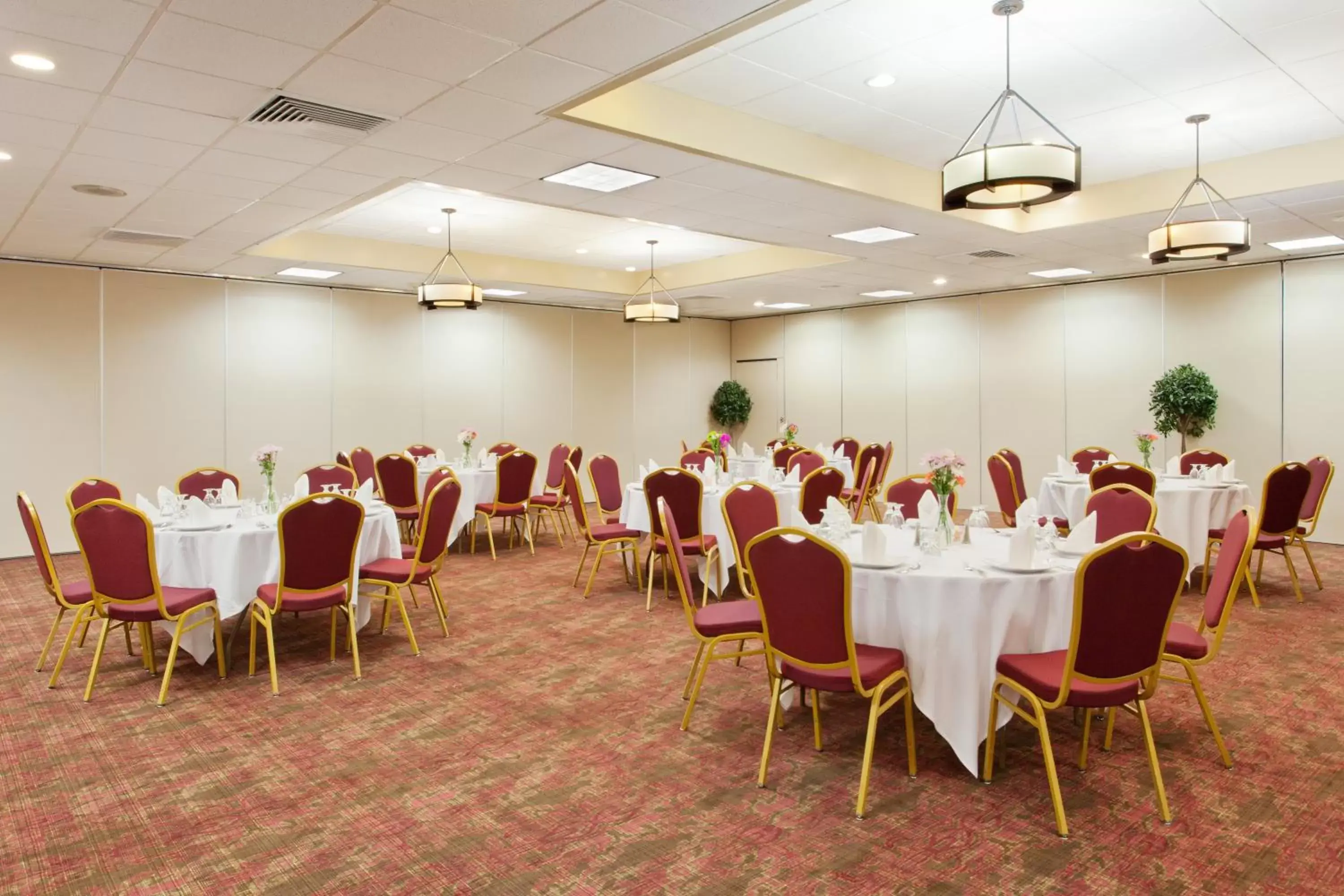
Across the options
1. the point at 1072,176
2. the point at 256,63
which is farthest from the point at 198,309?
the point at 1072,176

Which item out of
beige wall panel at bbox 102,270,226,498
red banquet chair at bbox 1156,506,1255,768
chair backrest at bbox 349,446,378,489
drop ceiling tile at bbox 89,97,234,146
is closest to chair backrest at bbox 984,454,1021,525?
red banquet chair at bbox 1156,506,1255,768

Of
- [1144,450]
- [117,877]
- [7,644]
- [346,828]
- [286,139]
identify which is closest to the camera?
[117,877]

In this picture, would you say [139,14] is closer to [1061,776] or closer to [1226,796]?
[1061,776]

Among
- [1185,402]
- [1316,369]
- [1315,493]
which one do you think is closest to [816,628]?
[1315,493]

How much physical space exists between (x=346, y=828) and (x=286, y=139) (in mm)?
4054

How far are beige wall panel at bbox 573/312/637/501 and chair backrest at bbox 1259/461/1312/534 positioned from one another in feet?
31.7

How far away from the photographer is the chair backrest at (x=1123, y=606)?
3102mm

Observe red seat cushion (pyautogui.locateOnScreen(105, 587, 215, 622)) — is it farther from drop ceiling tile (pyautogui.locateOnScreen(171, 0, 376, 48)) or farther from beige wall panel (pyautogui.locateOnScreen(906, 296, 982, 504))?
beige wall panel (pyautogui.locateOnScreen(906, 296, 982, 504))

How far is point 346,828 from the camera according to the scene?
3365 mm

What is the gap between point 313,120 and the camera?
4914 mm

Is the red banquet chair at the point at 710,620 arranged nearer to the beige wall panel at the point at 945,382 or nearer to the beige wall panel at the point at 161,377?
the beige wall panel at the point at 161,377

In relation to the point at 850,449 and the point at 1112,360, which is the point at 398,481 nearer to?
the point at 850,449

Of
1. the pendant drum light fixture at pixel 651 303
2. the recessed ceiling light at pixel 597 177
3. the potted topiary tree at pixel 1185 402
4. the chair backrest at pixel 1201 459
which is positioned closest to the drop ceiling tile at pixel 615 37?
the recessed ceiling light at pixel 597 177

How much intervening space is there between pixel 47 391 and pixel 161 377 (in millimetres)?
1146
